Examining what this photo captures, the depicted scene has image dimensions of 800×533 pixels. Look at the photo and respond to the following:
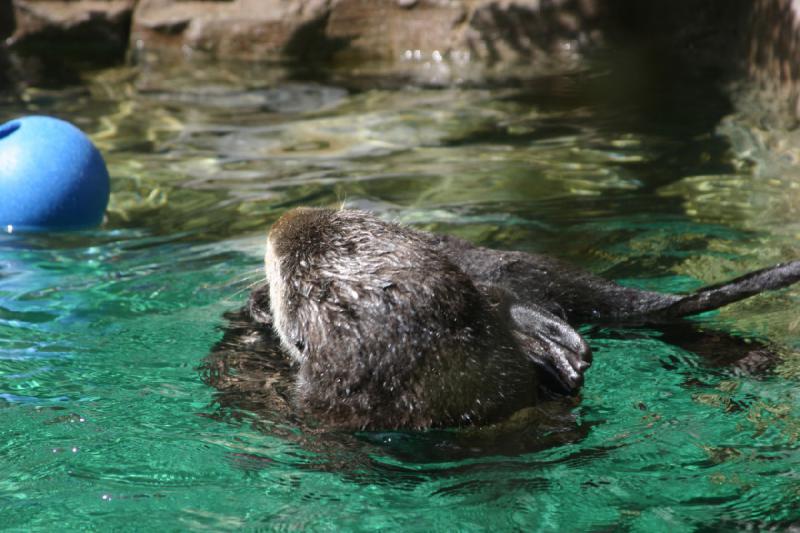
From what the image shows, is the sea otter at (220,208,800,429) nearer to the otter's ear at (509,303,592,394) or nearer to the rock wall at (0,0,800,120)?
the otter's ear at (509,303,592,394)

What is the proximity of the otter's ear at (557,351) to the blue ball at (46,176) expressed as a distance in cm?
304

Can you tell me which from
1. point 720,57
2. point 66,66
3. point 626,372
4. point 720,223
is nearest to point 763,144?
point 720,223

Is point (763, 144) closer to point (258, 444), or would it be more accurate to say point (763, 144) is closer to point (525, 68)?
point (525, 68)

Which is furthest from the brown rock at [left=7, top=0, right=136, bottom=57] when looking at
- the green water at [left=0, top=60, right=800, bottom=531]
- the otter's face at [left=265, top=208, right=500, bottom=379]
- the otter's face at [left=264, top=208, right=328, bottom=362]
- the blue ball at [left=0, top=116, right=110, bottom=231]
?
the otter's face at [left=265, top=208, right=500, bottom=379]

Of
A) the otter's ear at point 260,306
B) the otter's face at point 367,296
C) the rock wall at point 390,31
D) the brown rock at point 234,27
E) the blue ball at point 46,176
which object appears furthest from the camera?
the brown rock at point 234,27

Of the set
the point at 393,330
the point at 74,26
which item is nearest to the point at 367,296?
the point at 393,330

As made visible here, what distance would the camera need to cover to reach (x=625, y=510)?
9.63ft

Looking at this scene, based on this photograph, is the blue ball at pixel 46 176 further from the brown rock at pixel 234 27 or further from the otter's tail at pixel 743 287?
the brown rock at pixel 234 27

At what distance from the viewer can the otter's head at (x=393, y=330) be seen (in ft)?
10.4

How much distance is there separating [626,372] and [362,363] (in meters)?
1.19

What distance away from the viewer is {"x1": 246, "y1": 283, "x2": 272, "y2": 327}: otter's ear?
423 cm

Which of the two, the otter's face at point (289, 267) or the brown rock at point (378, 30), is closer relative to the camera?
the otter's face at point (289, 267)

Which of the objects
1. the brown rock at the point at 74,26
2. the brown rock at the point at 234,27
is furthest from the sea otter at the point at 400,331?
A: the brown rock at the point at 74,26

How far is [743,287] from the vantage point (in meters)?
3.78
